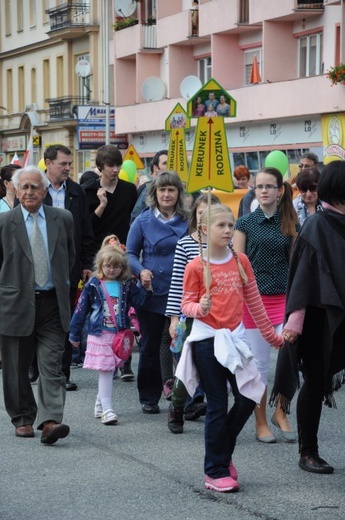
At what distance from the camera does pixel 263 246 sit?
9.12 metres

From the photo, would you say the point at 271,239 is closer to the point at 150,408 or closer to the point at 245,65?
the point at 150,408

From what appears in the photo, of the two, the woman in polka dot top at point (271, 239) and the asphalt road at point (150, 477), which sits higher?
the woman in polka dot top at point (271, 239)

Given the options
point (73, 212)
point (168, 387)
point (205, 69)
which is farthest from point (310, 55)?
point (168, 387)

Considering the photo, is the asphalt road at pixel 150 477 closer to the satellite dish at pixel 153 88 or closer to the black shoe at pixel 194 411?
the black shoe at pixel 194 411

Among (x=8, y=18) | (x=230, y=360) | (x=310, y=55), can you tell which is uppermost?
(x=8, y=18)

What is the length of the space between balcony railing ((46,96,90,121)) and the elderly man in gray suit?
43.8 metres

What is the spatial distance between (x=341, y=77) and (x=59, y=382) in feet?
74.3

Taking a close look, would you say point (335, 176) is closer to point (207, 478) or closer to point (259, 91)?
point (207, 478)

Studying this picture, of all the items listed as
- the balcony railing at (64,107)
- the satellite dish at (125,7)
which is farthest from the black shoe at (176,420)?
the balcony railing at (64,107)

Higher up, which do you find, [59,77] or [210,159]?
[59,77]

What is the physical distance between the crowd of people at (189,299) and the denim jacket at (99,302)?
0.04 feet

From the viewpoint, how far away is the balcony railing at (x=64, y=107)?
175ft

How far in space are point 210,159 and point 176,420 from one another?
1.90 m

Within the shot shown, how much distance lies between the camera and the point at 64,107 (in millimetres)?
54531
